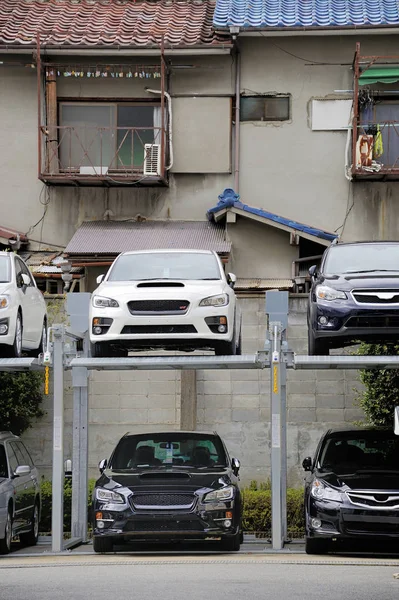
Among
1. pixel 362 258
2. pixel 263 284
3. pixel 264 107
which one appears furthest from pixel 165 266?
pixel 264 107

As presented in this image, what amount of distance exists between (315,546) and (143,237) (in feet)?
36.6

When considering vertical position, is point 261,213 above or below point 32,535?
above

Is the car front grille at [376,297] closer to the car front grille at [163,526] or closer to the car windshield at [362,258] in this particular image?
the car windshield at [362,258]

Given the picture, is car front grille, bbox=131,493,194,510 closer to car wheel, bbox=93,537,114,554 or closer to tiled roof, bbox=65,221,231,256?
car wheel, bbox=93,537,114,554

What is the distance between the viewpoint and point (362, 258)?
17.0 m

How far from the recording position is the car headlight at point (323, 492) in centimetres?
1498

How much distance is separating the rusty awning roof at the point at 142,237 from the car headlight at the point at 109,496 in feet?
30.2

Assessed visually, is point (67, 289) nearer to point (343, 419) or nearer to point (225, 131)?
point (225, 131)

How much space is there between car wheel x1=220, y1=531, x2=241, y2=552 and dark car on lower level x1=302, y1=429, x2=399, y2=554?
88 centimetres

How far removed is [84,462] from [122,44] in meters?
11.0

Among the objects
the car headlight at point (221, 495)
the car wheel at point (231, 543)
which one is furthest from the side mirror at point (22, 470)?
the car wheel at point (231, 543)

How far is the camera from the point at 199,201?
26531 millimetres

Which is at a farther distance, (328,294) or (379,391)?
(379,391)

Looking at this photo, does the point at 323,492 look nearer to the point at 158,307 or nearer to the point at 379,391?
the point at 158,307
